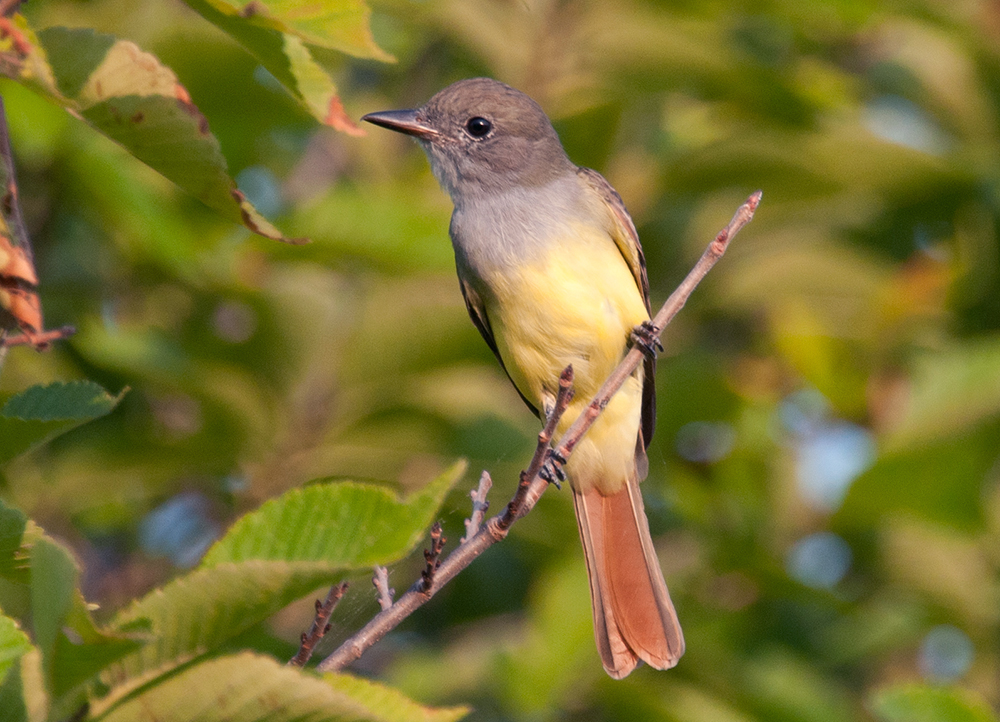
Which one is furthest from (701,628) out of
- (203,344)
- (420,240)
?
(203,344)

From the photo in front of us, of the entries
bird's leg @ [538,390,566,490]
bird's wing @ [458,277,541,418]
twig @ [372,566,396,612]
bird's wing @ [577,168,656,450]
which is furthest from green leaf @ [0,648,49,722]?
bird's wing @ [577,168,656,450]

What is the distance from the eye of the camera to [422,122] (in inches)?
155

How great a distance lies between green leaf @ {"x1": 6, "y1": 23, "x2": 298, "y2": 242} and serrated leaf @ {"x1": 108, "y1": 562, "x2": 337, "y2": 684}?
2.11 feet

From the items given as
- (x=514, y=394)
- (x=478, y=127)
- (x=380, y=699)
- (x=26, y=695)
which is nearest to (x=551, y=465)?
(x=478, y=127)

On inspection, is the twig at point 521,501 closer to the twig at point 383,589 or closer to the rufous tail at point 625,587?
the twig at point 383,589

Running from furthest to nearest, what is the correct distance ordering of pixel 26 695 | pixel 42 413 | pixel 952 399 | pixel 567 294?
1. pixel 952 399
2. pixel 567 294
3. pixel 42 413
4. pixel 26 695

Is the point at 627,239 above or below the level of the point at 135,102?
below

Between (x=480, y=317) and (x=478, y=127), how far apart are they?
666 mm

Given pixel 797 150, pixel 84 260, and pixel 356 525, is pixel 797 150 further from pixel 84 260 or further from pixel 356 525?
pixel 356 525

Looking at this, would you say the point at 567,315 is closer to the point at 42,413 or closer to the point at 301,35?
the point at 301,35

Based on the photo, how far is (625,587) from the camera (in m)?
3.65

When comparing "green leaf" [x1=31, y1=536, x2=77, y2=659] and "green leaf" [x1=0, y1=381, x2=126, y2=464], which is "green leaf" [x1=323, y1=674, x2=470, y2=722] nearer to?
"green leaf" [x1=31, y1=536, x2=77, y2=659]

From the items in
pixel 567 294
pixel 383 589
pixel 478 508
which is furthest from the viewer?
pixel 567 294

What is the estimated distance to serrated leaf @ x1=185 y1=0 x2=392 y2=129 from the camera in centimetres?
180
